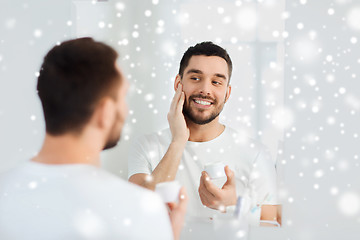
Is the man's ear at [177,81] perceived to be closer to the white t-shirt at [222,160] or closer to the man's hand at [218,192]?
the white t-shirt at [222,160]

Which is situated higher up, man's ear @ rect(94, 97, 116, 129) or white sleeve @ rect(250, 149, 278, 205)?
man's ear @ rect(94, 97, 116, 129)

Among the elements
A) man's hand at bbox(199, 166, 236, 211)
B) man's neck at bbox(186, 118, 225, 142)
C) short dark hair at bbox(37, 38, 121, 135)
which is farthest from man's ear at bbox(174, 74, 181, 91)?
short dark hair at bbox(37, 38, 121, 135)

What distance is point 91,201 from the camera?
2.18 feet

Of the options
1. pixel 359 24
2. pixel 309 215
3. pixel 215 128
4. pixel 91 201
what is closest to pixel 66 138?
pixel 91 201

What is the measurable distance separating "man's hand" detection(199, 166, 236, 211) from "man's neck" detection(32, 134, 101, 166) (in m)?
0.45

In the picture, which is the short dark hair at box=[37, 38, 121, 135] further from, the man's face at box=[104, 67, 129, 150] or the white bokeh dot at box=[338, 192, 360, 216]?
the white bokeh dot at box=[338, 192, 360, 216]

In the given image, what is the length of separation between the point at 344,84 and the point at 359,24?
0.19 m

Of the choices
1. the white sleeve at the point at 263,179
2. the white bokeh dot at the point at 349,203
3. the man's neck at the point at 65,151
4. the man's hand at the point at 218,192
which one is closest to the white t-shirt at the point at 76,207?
the man's neck at the point at 65,151

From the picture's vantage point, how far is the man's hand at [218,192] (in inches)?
42.7

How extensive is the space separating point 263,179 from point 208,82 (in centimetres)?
35

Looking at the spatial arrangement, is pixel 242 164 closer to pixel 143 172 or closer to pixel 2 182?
pixel 143 172

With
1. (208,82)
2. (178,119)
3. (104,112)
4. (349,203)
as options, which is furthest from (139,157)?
(349,203)

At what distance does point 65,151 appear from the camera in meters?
0.72

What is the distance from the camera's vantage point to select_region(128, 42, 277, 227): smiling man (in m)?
1.10
